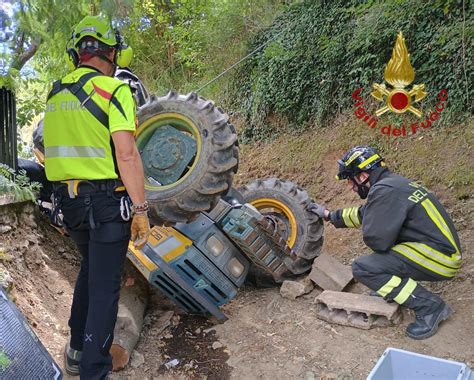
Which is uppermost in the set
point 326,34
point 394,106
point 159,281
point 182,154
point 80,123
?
point 326,34

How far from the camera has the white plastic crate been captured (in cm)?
A: 239

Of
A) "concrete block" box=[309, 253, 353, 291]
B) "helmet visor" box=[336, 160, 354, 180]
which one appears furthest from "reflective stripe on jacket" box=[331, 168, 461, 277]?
"concrete block" box=[309, 253, 353, 291]

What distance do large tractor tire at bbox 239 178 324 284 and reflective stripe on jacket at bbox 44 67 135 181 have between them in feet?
7.07

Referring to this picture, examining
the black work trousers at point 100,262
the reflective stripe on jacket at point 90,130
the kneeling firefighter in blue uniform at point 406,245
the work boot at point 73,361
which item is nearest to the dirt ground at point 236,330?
the work boot at point 73,361

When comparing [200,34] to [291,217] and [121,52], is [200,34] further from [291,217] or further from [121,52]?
[121,52]

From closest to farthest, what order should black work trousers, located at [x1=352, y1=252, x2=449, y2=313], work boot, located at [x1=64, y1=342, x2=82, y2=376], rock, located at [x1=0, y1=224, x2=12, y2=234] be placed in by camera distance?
work boot, located at [x1=64, y1=342, x2=82, y2=376]
black work trousers, located at [x1=352, y1=252, x2=449, y2=313]
rock, located at [x1=0, y1=224, x2=12, y2=234]

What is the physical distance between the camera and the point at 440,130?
20.4 ft

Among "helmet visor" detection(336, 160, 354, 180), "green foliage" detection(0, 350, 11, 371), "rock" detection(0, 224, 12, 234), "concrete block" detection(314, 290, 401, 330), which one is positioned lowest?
"concrete block" detection(314, 290, 401, 330)

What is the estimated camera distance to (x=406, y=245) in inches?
146

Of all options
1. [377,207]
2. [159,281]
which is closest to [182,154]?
[159,281]

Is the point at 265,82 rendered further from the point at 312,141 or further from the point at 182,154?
the point at 182,154

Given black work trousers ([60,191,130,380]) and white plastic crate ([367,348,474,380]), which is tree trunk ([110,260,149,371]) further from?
white plastic crate ([367,348,474,380])

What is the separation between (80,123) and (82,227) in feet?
1.86

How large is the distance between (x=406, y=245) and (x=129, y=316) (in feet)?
6.86
